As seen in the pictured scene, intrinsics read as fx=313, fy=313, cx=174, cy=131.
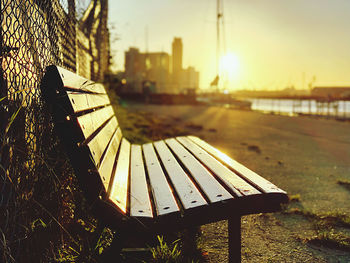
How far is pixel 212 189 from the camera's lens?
172cm

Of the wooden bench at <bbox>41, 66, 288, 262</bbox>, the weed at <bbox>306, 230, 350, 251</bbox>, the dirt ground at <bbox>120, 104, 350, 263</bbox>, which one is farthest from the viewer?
the weed at <bbox>306, 230, 350, 251</bbox>

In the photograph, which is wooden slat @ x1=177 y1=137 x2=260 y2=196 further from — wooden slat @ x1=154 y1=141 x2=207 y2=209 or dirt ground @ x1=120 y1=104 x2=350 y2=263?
dirt ground @ x1=120 y1=104 x2=350 y2=263

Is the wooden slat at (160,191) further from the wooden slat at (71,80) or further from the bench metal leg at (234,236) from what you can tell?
the wooden slat at (71,80)

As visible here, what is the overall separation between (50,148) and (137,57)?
13751 centimetres

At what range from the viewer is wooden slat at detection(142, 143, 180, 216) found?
157 cm

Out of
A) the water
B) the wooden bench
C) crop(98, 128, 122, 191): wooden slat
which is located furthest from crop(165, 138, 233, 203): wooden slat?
the water

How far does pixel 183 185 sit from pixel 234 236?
42cm

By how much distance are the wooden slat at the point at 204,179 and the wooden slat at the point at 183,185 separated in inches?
1.9

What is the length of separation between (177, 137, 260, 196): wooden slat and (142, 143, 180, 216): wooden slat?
0.33m

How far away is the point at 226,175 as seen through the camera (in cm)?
197

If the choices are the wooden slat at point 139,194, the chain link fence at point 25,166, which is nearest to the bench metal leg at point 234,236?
the wooden slat at point 139,194

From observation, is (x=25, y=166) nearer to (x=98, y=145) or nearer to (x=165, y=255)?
(x=98, y=145)

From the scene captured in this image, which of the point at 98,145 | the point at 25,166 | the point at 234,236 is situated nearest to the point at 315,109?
the point at 234,236

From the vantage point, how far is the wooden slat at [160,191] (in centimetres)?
157
